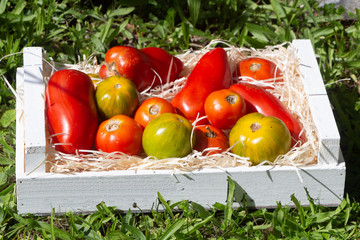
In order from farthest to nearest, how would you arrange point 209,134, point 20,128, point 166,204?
point 20,128, point 209,134, point 166,204

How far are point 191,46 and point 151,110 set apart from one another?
158 cm

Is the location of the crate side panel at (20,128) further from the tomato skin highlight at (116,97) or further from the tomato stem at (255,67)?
the tomato stem at (255,67)

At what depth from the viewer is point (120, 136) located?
118 inches

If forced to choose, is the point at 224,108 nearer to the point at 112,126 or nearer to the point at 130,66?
the point at 112,126

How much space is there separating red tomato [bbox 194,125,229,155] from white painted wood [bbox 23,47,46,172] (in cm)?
76

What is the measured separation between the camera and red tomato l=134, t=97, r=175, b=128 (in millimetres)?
3152

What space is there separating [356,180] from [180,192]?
1.10 m

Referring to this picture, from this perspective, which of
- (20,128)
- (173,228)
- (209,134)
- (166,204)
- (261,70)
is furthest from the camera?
(261,70)

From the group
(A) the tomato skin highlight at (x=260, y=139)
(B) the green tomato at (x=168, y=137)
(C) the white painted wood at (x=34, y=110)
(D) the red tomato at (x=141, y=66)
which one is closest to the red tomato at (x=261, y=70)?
(D) the red tomato at (x=141, y=66)

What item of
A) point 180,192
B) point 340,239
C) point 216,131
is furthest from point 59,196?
point 340,239

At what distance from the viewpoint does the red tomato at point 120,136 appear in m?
3.01

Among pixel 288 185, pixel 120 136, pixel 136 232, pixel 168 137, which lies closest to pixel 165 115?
pixel 168 137

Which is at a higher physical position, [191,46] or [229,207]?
[191,46]

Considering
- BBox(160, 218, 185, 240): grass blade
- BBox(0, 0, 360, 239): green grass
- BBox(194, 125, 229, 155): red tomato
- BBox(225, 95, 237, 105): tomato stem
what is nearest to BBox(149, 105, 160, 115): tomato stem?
BBox(194, 125, 229, 155): red tomato
